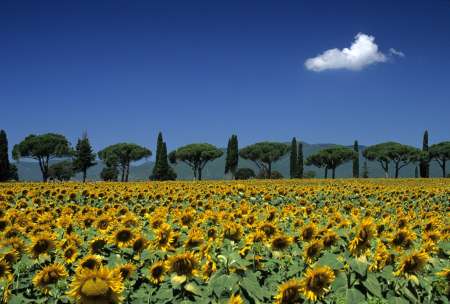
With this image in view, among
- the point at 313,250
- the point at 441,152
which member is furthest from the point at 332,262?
the point at 441,152

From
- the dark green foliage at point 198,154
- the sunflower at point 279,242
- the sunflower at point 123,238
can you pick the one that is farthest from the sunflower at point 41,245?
the dark green foliage at point 198,154

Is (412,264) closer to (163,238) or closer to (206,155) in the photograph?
(163,238)

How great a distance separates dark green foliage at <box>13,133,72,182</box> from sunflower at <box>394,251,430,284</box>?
82807mm

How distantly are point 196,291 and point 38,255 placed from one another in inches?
91.9

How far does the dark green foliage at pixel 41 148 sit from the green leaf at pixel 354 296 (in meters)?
82.9

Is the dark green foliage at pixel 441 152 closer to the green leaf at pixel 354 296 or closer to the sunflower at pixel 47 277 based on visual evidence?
the green leaf at pixel 354 296

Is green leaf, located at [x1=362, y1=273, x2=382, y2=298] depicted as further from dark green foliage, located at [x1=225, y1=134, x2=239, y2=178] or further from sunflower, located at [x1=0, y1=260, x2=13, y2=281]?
dark green foliage, located at [x1=225, y1=134, x2=239, y2=178]

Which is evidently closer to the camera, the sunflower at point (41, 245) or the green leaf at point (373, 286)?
the green leaf at point (373, 286)

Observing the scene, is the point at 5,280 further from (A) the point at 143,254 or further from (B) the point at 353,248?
(B) the point at 353,248

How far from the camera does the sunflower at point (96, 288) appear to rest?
3.06 metres

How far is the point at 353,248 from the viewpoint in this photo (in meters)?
3.80

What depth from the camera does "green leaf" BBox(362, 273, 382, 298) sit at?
3412 millimetres

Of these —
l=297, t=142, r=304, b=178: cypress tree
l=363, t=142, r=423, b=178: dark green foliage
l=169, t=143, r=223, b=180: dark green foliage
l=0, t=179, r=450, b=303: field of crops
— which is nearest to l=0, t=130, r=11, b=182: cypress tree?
l=169, t=143, r=223, b=180: dark green foliage

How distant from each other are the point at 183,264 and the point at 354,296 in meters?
1.40
